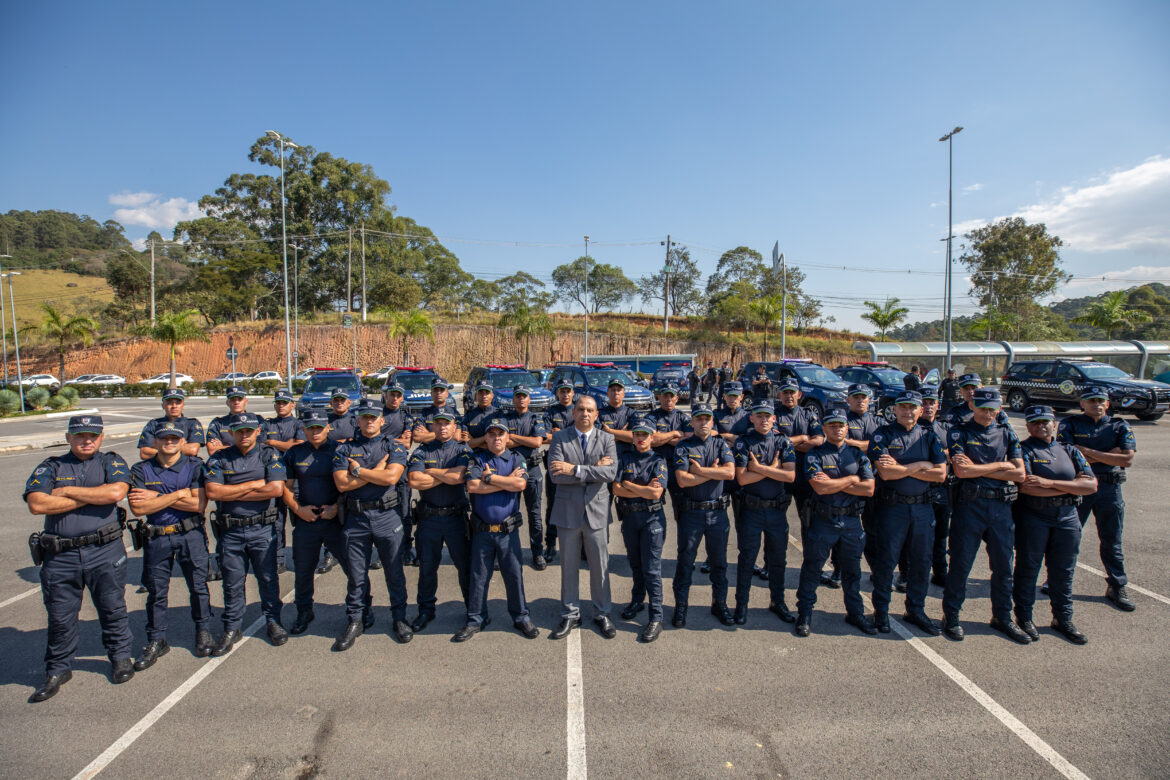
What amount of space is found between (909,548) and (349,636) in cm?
481

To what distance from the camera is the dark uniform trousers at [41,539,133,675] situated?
3.79 metres

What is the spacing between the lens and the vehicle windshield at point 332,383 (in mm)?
15438

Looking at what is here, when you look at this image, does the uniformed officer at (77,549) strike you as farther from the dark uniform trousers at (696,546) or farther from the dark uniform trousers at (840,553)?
the dark uniform trousers at (840,553)

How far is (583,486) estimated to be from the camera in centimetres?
460

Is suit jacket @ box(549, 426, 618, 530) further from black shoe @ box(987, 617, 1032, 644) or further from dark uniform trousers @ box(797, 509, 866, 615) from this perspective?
black shoe @ box(987, 617, 1032, 644)

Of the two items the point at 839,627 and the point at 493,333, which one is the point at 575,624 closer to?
the point at 839,627

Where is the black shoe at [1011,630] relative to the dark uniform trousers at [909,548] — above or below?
below

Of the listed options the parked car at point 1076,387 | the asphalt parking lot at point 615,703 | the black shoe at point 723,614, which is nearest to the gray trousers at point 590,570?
the asphalt parking lot at point 615,703

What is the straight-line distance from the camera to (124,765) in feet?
10.1

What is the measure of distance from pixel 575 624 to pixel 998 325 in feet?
170

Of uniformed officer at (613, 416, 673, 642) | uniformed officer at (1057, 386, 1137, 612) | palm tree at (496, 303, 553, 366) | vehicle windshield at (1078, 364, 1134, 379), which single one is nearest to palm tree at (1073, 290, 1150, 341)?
vehicle windshield at (1078, 364, 1134, 379)

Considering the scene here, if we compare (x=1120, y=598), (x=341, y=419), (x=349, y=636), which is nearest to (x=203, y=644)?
(x=349, y=636)

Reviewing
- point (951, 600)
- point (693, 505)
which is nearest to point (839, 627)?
point (951, 600)

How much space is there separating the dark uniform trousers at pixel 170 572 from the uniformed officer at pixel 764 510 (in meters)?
4.48
